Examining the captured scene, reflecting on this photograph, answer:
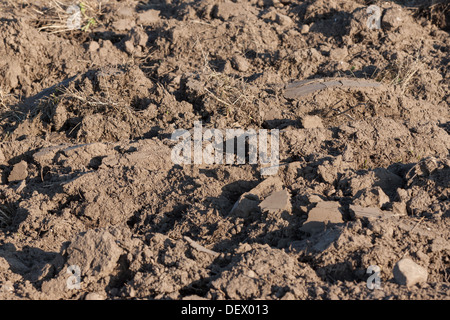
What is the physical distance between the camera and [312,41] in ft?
17.4

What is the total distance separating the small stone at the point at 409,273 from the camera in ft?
9.15

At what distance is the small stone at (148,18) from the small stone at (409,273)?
383 cm

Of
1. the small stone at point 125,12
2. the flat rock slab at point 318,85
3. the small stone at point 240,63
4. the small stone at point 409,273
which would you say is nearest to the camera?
the small stone at point 409,273

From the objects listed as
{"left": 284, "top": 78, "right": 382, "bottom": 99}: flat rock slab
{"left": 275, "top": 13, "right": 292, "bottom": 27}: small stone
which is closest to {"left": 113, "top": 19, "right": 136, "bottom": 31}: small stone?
{"left": 275, "top": 13, "right": 292, "bottom": 27}: small stone

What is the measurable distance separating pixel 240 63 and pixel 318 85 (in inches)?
31.5

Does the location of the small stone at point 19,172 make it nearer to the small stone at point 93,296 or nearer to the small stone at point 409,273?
the small stone at point 93,296

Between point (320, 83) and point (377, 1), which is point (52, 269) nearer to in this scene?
point (320, 83)

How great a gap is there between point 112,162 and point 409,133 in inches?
85.4

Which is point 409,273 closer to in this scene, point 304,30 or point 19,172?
point 19,172

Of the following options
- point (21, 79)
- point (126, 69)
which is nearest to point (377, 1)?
point (126, 69)

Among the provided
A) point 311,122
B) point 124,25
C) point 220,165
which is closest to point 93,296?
point 220,165

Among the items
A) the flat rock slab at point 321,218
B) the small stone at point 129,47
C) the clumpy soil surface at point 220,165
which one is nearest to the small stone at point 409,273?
the clumpy soil surface at point 220,165

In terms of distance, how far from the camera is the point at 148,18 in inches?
226

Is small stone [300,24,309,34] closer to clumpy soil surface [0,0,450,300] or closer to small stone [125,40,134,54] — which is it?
clumpy soil surface [0,0,450,300]
